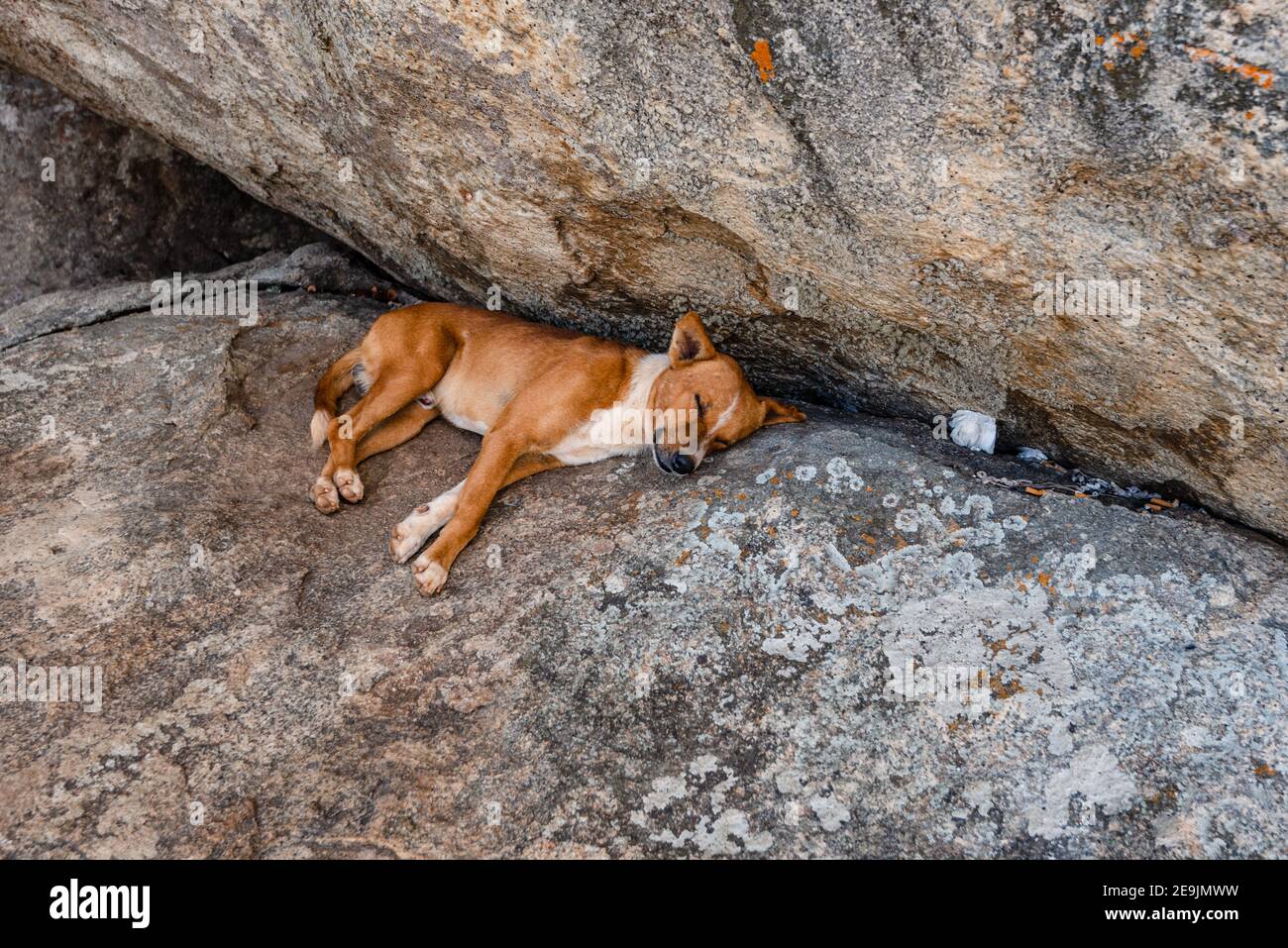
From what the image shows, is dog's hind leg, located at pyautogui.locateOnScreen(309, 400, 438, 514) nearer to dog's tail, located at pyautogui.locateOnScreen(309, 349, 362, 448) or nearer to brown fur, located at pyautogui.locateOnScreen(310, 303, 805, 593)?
brown fur, located at pyautogui.locateOnScreen(310, 303, 805, 593)

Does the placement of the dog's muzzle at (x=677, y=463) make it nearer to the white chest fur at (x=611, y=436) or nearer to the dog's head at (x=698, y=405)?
the dog's head at (x=698, y=405)

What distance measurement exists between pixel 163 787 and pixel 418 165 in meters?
2.84

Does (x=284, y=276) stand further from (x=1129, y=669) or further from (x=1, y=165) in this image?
(x=1129, y=669)

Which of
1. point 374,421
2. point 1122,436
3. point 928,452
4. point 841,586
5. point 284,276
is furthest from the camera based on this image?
point 284,276

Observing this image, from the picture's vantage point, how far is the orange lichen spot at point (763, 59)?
3.70m

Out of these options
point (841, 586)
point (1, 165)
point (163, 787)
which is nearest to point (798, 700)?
point (841, 586)

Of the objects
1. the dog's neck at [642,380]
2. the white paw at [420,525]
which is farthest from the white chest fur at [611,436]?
the white paw at [420,525]

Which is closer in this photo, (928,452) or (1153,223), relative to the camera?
(1153,223)

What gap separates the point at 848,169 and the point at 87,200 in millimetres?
5242

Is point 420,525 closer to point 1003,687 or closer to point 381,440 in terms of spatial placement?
point 381,440

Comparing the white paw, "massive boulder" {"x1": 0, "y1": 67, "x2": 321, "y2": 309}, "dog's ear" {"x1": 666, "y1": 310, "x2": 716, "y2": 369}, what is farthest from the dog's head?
"massive boulder" {"x1": 0, "y1": 67, "x2": 321, "y2": 309}

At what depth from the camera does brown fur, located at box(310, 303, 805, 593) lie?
493 centimetres

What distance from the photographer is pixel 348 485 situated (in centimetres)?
A: 496

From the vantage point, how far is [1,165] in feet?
21.8
